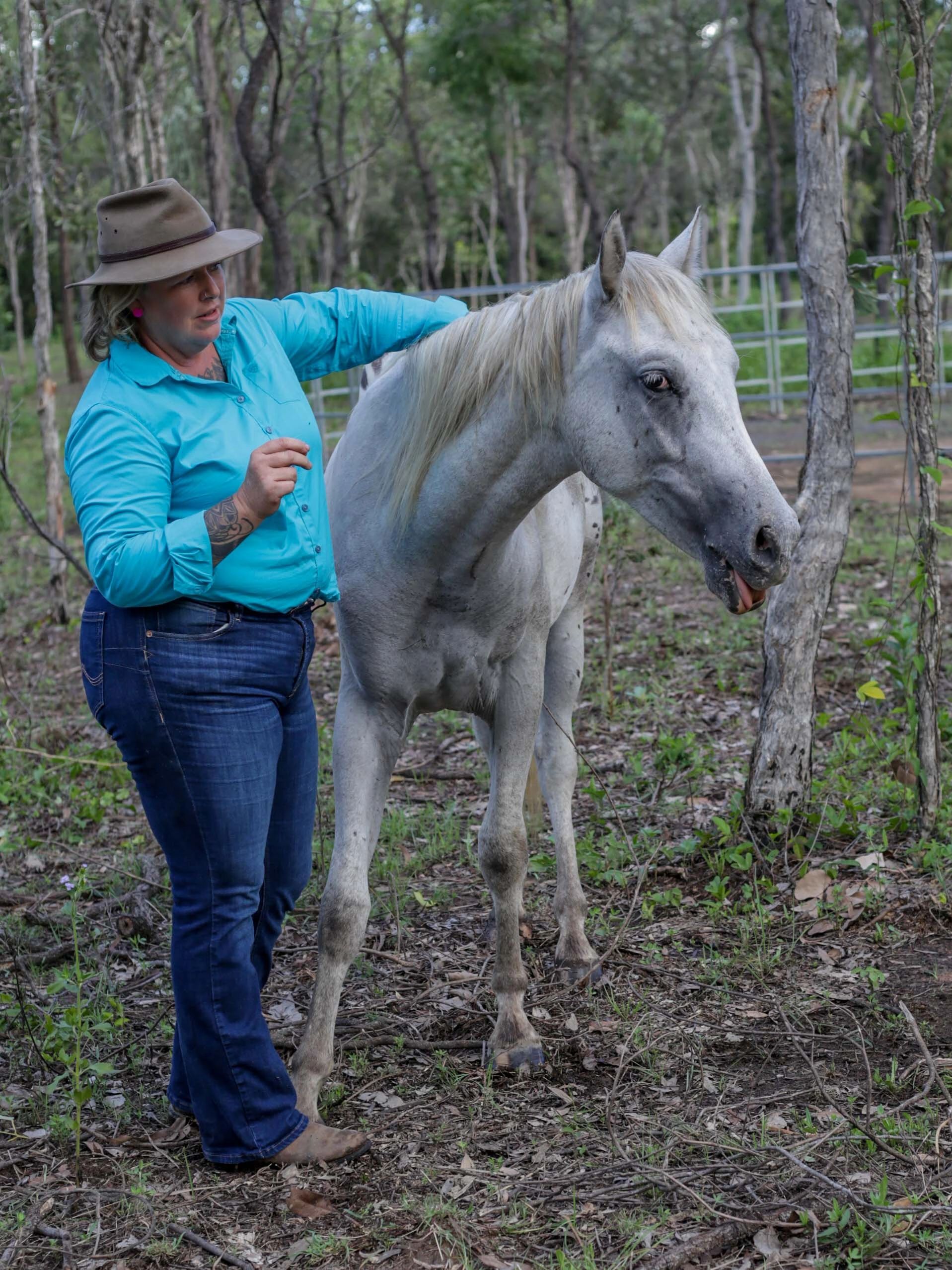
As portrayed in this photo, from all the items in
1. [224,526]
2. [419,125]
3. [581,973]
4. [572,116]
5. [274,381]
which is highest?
[419,125]

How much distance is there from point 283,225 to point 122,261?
10733 mm

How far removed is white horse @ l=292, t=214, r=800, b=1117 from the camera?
8.35ft

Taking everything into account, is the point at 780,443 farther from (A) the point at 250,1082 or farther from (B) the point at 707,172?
(B) the point at 707,172

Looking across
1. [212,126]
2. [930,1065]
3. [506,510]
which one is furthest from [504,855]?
[212,126]

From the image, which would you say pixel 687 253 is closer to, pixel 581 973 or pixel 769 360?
pixel 581 973

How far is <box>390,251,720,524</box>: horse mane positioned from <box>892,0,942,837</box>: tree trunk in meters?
1.61

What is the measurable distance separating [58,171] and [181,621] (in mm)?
12484

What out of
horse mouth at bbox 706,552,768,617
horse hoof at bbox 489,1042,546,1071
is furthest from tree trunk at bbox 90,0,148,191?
horse mouth at bbox 706,552,768,617

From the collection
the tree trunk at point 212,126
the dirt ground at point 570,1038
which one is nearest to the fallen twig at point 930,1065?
the dirt ground at point 570,1038

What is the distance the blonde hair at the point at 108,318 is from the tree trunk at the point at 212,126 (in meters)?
8.99

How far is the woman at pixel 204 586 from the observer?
97.7 inches

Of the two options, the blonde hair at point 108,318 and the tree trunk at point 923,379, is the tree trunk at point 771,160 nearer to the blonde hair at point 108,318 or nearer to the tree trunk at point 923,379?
the tree trunk at point 923,379

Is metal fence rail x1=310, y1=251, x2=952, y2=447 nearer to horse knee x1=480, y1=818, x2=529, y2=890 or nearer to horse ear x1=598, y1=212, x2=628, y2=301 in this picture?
horse knee x1=480, y1=818, x2=529, y2=890

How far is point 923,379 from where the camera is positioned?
4.09 m
